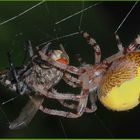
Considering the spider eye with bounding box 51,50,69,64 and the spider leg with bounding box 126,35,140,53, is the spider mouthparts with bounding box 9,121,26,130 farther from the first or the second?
the spider leg with bounding box 126,35,140,53

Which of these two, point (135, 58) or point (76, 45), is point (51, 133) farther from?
point (135, 58)

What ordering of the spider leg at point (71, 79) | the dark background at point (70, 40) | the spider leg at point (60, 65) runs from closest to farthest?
the spider leg at point (60, 65) < the spider leg at point (71, 79) < the dark background at point (70, 40)

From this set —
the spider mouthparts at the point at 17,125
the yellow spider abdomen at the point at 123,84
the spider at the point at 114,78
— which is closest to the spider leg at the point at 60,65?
the spider at the point at 114,78

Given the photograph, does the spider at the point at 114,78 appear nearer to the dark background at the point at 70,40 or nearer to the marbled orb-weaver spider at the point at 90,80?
the marbled orb-weaver spider at the point at 90,80

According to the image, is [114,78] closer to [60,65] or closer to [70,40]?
[60,65]

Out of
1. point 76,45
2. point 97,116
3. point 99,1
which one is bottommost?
point 97,116

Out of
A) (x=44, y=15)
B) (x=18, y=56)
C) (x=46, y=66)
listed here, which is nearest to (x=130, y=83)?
(x=46, y=66)
